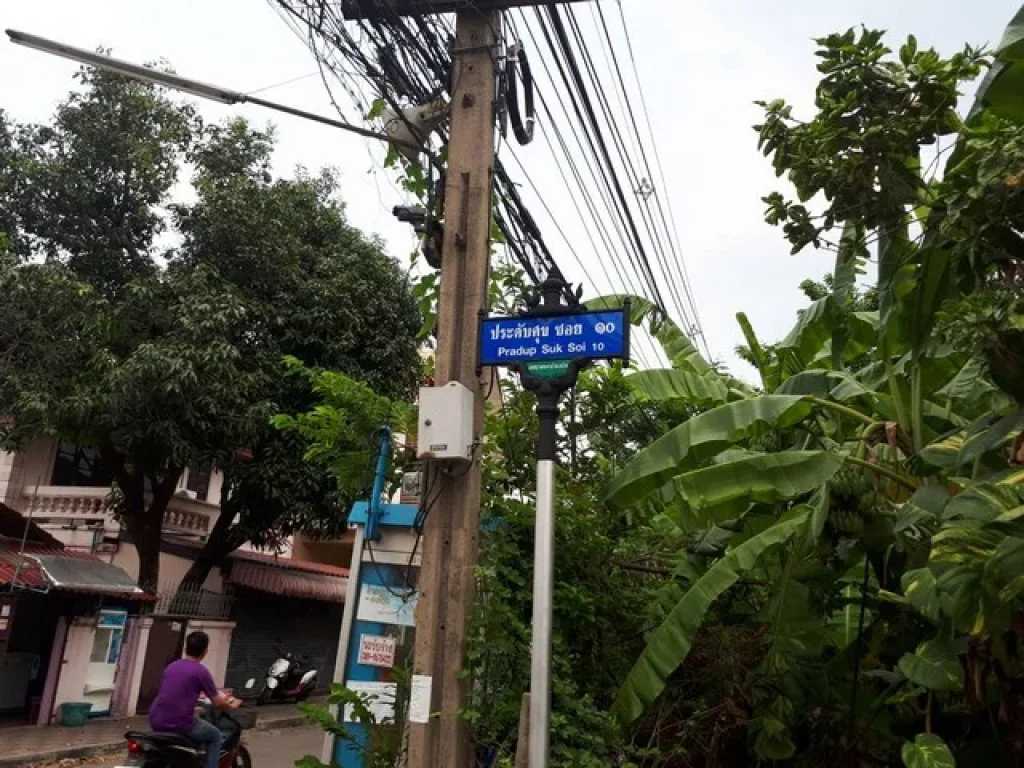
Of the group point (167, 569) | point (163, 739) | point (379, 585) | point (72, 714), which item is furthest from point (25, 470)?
point (379, 585)

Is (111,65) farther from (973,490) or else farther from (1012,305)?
(973,490)

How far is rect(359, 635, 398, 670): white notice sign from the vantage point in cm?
572

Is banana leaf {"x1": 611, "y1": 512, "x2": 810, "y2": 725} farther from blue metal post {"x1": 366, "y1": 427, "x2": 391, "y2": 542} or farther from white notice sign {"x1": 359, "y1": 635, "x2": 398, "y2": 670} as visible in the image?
blue metal post {"x1": 366, "y1": 427, "x2": 391, "y2": 542}

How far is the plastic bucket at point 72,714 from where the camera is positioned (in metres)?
11.6

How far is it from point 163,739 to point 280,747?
651cm

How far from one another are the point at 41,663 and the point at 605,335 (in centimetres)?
1163

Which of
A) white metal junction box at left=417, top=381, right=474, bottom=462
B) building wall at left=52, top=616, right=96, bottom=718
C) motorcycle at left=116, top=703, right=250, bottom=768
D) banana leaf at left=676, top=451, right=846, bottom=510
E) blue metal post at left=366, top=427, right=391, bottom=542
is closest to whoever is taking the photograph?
white metal junction box at left=417, top=381, right=474, bottom=462

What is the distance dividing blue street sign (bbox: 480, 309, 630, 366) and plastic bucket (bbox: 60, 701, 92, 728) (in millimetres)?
10167

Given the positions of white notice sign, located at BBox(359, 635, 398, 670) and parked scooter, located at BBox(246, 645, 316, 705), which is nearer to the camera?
white notice sign, located at BBox(359, 635, 398, 670)

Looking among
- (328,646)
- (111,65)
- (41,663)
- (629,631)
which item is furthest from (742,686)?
(328,646)

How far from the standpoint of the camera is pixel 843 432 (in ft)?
19.9

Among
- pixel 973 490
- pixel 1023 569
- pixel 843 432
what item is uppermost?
pixel 843 432

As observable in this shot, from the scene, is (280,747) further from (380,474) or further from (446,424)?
(446,424)

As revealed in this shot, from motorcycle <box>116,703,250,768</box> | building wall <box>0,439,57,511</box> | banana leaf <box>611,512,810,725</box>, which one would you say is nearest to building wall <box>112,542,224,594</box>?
building wall <box>0,439,57,511</box>
